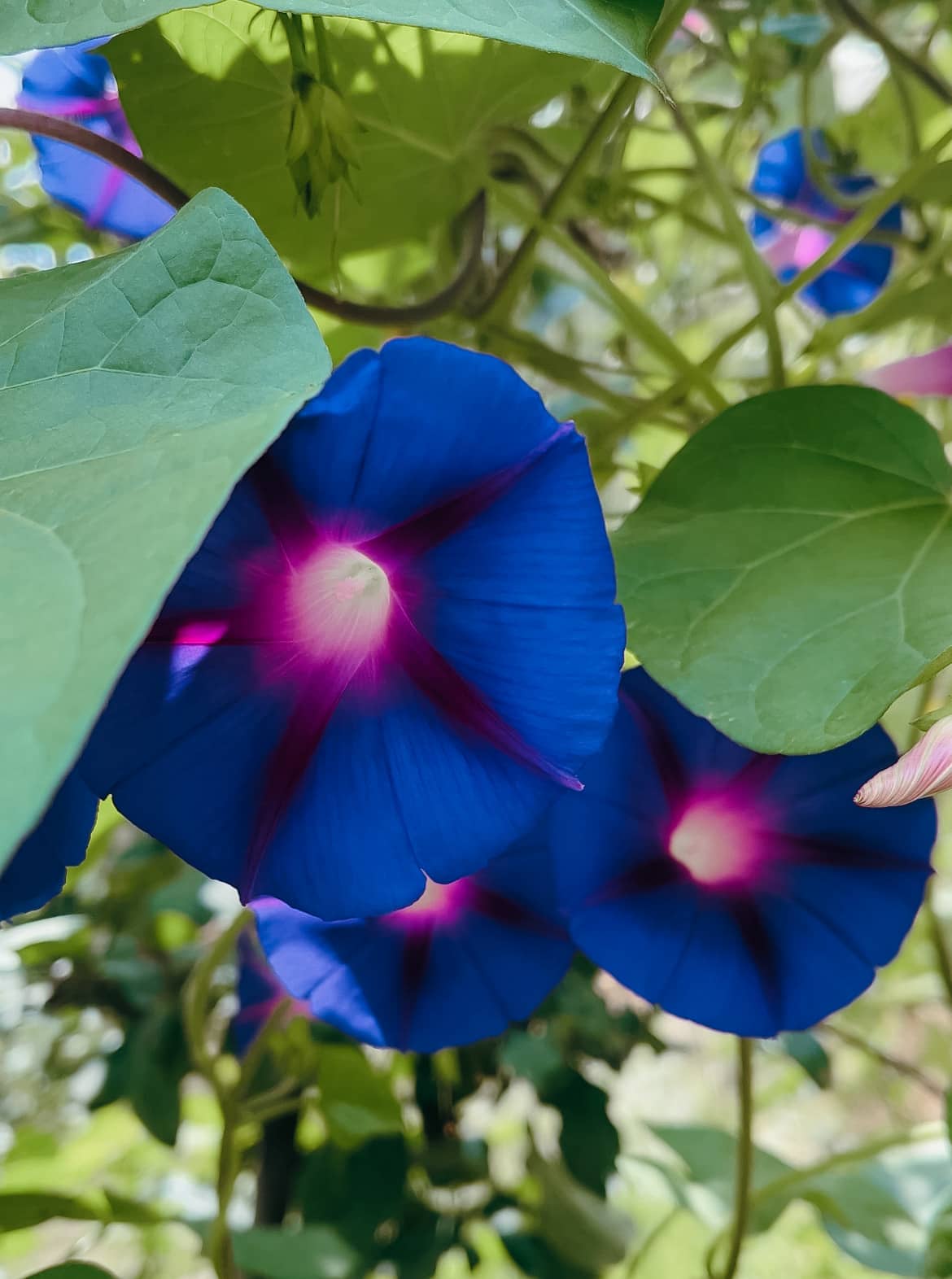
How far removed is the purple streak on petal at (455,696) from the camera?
0.29m

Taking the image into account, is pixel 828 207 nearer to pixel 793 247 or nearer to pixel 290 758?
pixel 793 247

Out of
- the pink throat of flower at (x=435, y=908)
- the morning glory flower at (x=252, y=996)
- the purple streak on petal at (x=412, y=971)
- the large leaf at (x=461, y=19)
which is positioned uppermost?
the large leaf at (x=461, y=19)

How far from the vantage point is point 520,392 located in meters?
0.27

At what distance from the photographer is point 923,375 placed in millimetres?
564

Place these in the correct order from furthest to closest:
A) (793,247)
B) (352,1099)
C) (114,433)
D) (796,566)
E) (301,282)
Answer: (793,247)
(352,1099)
(301,282)
(796,566)
(114,433)

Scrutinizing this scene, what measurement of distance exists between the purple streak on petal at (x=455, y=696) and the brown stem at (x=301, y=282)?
147 mm

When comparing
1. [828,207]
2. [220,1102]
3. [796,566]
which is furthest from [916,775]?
[828,207]

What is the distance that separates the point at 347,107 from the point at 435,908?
1.04 feet

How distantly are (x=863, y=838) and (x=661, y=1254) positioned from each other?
556 millimetres

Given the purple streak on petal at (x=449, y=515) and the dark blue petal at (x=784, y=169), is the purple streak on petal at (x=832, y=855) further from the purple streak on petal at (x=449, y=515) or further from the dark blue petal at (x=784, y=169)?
the dark blue petal at (x=784, y=169)

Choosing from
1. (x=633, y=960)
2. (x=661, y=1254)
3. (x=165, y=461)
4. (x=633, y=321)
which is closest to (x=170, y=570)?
(x=165, y=461)

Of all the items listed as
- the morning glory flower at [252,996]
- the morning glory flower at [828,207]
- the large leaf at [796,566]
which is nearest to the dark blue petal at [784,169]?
the morning glory flower at [828,207]

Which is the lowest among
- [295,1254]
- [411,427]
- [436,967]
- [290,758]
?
[295,1254]

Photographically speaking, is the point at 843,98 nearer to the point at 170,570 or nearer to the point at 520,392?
the point at 520,392
